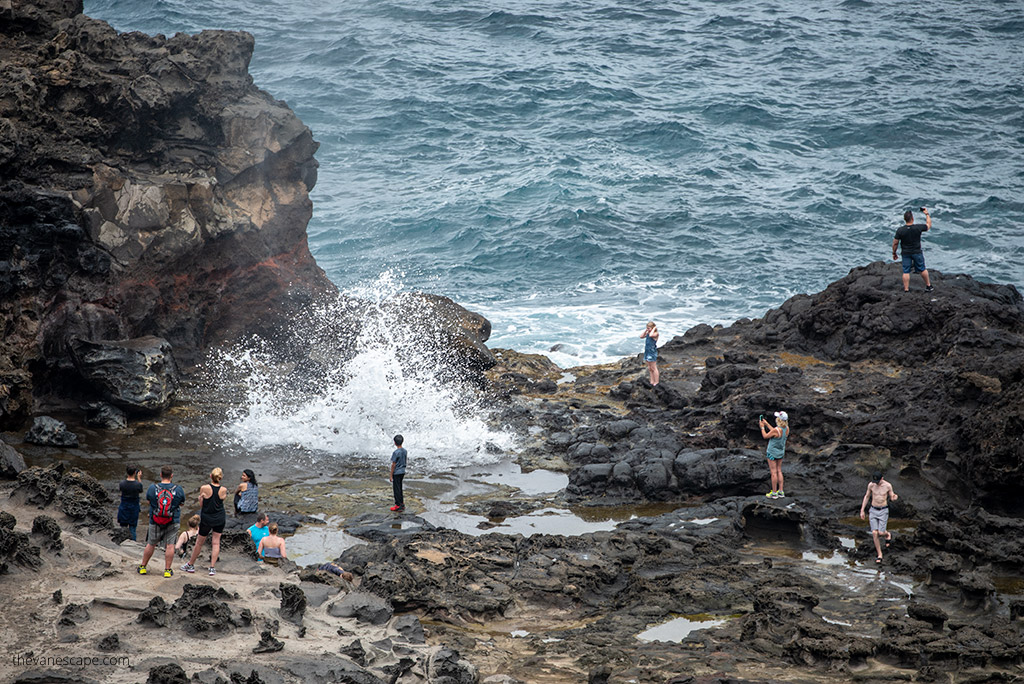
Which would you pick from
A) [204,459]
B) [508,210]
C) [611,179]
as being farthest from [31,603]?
[611,179]

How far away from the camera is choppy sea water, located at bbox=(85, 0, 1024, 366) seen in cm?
2959

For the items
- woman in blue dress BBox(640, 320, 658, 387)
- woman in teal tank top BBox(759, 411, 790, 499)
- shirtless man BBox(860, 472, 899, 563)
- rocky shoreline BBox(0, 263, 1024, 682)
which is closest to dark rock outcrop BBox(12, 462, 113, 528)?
rocky shoreline BBox(0, 263, 1024, 682)

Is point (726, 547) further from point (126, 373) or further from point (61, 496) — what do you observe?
point (126, 373)

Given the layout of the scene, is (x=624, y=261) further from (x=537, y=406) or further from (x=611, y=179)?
(x=537, y=406)

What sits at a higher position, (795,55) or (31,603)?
(795,55)

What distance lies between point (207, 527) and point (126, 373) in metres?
5.97

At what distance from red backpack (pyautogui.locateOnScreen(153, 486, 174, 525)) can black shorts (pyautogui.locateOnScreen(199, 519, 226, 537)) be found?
1.47 feet

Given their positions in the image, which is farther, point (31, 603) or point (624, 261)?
point (624, 261)

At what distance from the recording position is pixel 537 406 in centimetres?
1716

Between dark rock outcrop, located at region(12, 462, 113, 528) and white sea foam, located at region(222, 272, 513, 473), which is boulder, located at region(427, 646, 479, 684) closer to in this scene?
dark rock outcrop, located at region(12, 462, 113, 528)

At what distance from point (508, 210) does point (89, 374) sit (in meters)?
22.0

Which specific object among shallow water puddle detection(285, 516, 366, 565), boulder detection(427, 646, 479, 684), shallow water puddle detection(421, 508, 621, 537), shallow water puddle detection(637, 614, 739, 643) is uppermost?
boulder detection(427, 646, 479, 684)

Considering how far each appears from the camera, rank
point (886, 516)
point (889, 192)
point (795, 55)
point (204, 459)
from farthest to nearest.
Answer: point (795, 55), point (889, 192), point (204, 459), point (886, 516)

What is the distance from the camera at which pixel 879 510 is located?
1141cm
